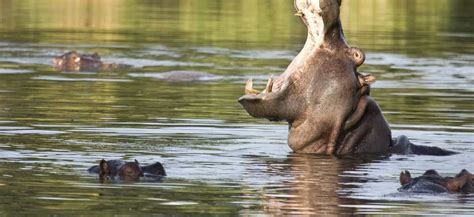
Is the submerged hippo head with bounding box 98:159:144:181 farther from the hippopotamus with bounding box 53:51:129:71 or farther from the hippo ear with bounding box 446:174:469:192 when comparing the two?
the hippopotamus with bounding box 53:51:129:71

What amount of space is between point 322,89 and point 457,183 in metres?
2.52

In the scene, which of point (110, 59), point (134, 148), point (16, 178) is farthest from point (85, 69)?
point (16, 178)

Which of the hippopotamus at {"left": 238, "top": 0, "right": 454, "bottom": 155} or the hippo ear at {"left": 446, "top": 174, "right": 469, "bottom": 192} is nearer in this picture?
the hippo ear at {"left": 446, "top": 174, "right": 469, "bottom": 192}

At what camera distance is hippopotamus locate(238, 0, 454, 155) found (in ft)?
43.4

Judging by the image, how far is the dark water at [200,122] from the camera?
35.1ft

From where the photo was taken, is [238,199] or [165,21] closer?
[238,199]

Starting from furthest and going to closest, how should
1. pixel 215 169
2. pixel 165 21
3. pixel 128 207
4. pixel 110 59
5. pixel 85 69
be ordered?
pixel 165 21 → pixel 110 59 → pixel 85 69 → pixel 215 169 → pixel 128 207

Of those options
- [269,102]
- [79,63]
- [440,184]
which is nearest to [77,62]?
[79,63]

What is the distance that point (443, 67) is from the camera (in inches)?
951

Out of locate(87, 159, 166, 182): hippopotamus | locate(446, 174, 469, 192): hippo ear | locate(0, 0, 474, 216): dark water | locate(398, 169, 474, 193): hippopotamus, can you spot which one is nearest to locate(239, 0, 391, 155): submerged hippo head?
locate(0, 0, 474, 216): dark water

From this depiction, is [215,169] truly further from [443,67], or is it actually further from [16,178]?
[443,67]

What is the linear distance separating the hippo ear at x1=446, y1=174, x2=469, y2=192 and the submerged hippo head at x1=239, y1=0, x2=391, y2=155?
7.85 ft

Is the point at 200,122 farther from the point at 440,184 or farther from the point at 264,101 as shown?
the point at 440,184

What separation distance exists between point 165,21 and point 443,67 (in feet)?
41.6
